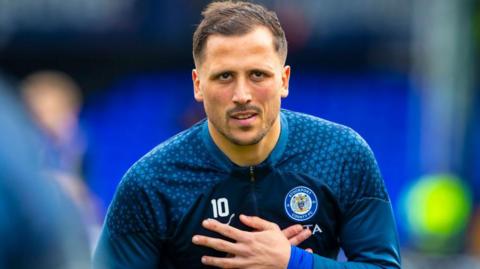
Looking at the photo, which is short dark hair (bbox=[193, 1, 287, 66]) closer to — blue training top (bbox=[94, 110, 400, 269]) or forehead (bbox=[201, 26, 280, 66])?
forehead (bbox=[201, 26, 280, 66])

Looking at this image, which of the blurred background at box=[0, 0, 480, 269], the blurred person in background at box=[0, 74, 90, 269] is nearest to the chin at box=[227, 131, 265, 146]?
the blurred person in background at box=[0, 74, 90, 269]

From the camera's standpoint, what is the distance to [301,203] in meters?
4.29

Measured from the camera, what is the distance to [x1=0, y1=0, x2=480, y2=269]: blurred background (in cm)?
1435

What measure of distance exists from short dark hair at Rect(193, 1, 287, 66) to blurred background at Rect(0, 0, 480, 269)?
920 centimetres

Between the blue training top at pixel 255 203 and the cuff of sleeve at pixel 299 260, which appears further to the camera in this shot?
the blue training top at pixel 255 203

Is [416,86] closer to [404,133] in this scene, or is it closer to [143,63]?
[404,133]

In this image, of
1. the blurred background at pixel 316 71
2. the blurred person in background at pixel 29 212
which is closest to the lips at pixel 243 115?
the blurred person in background at pixel 29 212

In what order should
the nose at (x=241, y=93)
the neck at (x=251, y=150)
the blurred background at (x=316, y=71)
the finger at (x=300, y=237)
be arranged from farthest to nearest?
1. the blurred background at (x=316, y=71)
2. the neck at (x=251, y=150)
3. the finger at (x=300, y=237)
4. the nose at (x=241, y=93)

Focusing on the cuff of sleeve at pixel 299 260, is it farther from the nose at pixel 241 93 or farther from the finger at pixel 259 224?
the nose at pixel 241 93

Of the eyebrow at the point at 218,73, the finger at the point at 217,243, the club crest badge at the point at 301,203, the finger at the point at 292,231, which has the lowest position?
the finger at the point at 217,243

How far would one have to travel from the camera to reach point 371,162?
4.34m

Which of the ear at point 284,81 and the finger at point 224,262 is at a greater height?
the ear at point 284,81

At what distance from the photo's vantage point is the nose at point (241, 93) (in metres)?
4.13

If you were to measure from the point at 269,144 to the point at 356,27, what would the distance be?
1098 centimetres
